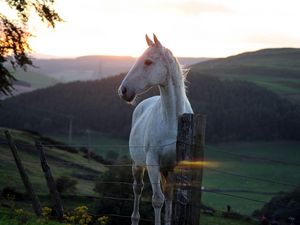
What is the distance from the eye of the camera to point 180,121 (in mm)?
7352

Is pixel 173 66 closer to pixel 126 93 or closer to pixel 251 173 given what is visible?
pixel 126 93

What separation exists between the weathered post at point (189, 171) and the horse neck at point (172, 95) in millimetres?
2105

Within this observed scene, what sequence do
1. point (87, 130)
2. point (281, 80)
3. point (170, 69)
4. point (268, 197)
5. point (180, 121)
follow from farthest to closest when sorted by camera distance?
point (281, 80) → point (87, 130) → point (268, 197) → point (170, 69) → point (180, 121)

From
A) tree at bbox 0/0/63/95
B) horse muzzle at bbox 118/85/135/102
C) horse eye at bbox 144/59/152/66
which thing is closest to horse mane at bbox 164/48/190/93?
horse eye at bbox 144/59/152/66

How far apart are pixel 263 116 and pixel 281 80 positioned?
182 feet

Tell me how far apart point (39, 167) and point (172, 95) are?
139 feet

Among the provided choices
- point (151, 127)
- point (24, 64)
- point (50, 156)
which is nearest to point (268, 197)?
point (50, 156)

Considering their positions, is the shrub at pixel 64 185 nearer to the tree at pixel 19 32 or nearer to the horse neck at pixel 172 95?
Result: the tree at pixel 19 32

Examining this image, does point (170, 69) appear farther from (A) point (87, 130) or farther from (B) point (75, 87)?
(B) point (75, 87)

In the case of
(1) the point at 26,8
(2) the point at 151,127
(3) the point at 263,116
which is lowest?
(3) the point at 263,116

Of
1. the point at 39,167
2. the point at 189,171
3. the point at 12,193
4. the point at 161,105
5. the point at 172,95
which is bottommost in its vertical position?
the point at 39,167

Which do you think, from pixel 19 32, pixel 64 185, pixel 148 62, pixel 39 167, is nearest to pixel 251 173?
pixel 39 167

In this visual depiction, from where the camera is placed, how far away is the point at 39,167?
5016 centimetres

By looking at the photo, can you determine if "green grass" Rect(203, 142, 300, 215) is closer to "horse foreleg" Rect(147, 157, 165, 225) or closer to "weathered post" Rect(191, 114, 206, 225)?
"horse foreleg" Rect(147, 157, 165, 225)
